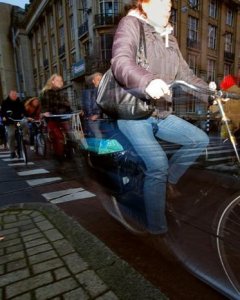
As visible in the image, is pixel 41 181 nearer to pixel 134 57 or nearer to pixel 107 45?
pixel 107 45

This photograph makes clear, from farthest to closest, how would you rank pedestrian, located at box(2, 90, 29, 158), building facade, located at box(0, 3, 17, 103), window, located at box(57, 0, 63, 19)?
1. building facade, located at box(0, 3, 17, 103)
2. window, located at box(57, 0, 63, 19)
3. pedestrian, located at box(2, 90, 29, 158)

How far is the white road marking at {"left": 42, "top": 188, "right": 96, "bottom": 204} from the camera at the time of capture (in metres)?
3.70

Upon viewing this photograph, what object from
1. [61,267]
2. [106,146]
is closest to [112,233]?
[61,267]

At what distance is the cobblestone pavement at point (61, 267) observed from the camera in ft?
5.62

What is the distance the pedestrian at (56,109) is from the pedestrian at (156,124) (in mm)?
3910

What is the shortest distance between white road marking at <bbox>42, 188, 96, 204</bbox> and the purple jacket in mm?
2422

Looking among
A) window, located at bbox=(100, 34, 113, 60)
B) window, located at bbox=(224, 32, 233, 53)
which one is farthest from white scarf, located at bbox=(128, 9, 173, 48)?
window, located at bbox=(224, 32, 233, 53)

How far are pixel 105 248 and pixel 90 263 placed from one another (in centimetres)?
25

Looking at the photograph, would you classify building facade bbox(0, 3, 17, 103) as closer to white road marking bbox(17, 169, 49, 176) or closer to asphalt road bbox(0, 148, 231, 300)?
white road marking bbox(17, 169, 49, 176)

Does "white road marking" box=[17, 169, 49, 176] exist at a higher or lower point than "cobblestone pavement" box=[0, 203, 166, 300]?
lower

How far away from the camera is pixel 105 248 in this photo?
226 cm

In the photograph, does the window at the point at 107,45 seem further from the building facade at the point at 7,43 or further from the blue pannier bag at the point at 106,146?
the building facade at the point at 7,43

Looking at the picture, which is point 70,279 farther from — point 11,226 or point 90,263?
point 11,226

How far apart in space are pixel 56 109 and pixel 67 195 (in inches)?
95.8
